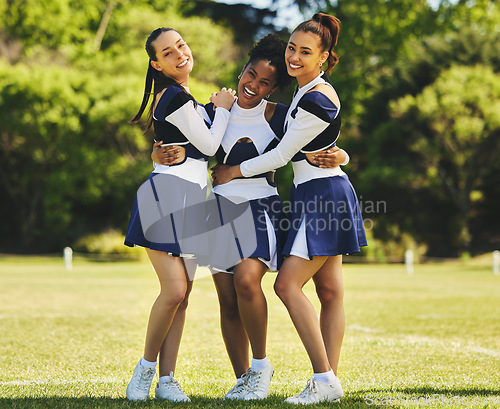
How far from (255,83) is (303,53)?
333mm

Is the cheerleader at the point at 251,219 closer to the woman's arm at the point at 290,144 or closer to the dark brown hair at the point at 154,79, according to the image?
the woman's arm at the point at 290,144

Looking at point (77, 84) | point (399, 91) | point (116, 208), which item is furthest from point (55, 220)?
point (399, 91)

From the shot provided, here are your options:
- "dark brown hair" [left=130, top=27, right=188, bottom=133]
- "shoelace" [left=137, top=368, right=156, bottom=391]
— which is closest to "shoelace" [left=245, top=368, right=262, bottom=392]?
"shoelace" [left=137, top=368, right=156, bottom=391]

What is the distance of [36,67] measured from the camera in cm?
2992

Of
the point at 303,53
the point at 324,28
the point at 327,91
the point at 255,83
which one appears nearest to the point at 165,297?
the point at 255,83

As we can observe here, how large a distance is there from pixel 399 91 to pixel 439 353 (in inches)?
1042

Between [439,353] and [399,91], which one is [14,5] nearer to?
[399,91]

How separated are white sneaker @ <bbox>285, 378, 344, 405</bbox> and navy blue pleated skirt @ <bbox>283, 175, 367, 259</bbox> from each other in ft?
2.34

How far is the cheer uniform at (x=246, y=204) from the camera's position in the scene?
12.3 ft

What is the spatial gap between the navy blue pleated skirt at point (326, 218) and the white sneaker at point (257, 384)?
2.33ft

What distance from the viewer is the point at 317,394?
362cm

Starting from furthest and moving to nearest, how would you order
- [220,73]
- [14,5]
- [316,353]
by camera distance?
1. [220,73]
2. [14,5]
3. [316,353]

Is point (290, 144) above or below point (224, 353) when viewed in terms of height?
above

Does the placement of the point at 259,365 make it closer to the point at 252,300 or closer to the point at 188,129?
the point at 252,300
